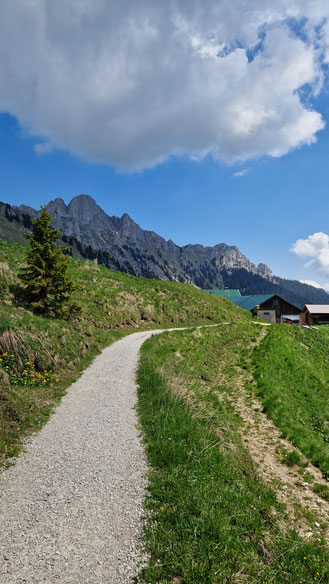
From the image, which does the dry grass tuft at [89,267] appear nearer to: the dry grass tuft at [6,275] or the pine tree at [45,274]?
the dry grass tuft at [6,275]

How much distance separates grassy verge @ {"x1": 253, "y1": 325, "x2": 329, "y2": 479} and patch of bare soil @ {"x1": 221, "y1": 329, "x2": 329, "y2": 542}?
673 millimetres

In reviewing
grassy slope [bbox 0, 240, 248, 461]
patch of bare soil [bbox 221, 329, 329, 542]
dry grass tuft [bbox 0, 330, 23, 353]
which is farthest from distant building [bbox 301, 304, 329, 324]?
dry grass tuft [bbox 0, 330, 23, 353]

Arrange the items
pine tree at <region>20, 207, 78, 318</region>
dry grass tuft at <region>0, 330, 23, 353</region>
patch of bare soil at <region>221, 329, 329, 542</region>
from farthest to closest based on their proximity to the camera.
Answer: pine tree at <region>20, 207, 78, 318</region> → dry grass tuft at <region>0, 330, 23, 353</region> → patch of bare soil at <region>221, 329, 329, 542</region>

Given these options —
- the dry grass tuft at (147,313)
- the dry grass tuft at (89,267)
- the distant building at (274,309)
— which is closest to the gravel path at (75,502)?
the dry grass tuft at (147,313)

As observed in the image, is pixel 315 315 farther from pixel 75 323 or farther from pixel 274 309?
pixel 75 323

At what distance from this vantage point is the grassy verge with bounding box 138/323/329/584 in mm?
5246

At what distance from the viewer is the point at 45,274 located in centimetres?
2116

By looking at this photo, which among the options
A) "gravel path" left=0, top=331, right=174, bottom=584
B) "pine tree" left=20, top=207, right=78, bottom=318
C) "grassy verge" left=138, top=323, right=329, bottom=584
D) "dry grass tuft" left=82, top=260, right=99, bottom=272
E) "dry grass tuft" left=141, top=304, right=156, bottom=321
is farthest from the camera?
"dry grass tuft" left=82, top=260, right=99, bottom=272

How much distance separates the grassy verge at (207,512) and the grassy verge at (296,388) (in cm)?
375

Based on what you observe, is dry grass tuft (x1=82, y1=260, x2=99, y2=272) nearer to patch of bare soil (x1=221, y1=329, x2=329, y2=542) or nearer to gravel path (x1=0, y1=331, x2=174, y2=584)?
patch of bare soil (x1=221, y1=329, x2=329, y2=542)

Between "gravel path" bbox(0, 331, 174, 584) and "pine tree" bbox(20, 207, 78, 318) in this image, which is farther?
"pine tree" bbox(20, 207, 78, 318)

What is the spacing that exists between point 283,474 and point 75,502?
8729 mm

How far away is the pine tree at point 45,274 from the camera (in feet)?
67.7

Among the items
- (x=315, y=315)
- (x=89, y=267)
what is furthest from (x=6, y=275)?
(x=315, y=315)
